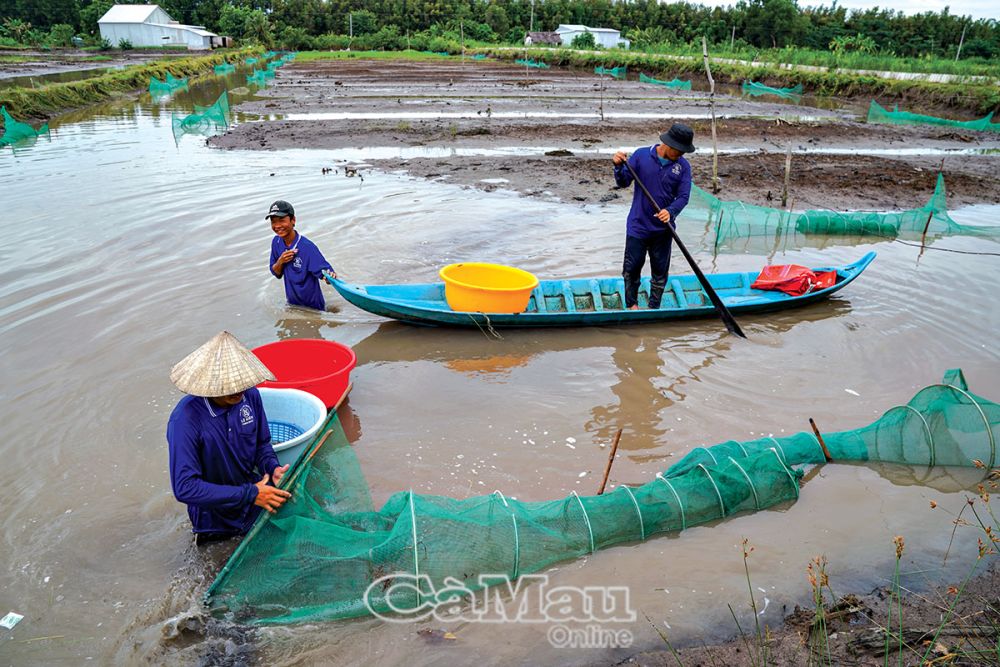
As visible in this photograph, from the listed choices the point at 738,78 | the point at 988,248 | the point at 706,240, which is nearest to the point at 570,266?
the point at 706,240

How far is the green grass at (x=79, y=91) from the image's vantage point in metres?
20.7

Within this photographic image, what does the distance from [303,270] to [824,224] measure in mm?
9195

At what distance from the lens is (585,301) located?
25.0 ft

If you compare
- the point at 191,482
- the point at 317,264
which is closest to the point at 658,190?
the point at 317,264

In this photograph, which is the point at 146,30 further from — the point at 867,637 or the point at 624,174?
the point at 867,637

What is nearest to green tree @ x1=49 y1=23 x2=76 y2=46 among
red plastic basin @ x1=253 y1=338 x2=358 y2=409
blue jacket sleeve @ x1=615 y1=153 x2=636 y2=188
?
blue jacket sleeve @ x1=615 y1=153 x2=636 y2=188

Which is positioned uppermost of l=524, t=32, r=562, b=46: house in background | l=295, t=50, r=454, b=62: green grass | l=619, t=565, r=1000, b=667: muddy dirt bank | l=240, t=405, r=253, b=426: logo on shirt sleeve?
l=524, t=32, r=562, b=46: house in background

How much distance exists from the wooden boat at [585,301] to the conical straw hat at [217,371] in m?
3.04

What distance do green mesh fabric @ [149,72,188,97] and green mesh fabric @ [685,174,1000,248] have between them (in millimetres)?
28780

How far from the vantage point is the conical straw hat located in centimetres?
320

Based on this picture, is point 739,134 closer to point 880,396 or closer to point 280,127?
point 280,127

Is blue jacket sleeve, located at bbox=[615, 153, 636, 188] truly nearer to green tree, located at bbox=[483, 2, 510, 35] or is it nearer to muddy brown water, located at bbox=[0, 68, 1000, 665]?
muddy brown water, located at bbox=[0, 68, 1000, 665]

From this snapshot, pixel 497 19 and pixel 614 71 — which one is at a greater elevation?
pixel 497 19

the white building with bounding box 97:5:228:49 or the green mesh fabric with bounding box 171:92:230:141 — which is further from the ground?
the white building with bounding box 97:5:228:49
